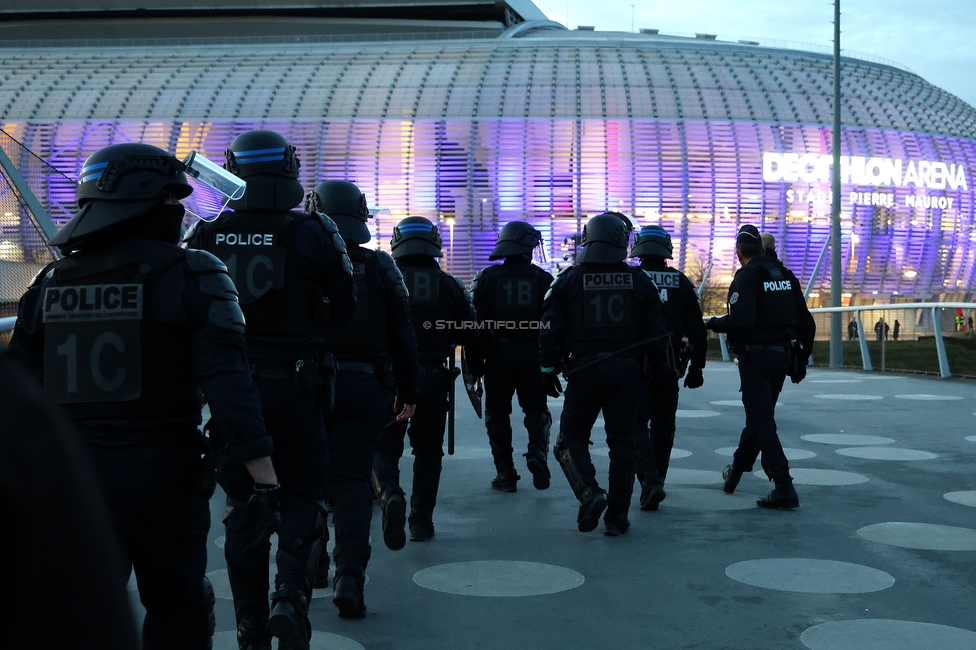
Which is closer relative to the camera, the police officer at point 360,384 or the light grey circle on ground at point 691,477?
the police officer at point 360,384

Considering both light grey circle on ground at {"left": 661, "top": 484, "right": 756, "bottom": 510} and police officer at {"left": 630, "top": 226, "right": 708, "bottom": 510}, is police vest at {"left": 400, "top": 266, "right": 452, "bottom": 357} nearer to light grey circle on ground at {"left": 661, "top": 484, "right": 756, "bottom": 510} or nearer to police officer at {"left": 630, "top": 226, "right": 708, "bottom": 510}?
police officer at {"left": 630, "top": 226, "right": 708, "bottom": 510}

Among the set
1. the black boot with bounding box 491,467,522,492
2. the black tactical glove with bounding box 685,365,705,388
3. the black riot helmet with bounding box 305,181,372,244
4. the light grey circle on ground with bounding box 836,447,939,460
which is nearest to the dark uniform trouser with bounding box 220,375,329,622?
the black riot helmet with bounding box 305,181,372,244

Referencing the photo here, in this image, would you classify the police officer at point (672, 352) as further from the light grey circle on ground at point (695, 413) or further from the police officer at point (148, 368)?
the light grey circle on ground at point (695, 413)

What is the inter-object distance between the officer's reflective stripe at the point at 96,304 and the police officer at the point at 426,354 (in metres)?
2.67

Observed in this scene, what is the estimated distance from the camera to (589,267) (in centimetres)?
617

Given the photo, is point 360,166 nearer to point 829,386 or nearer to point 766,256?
point 829,386

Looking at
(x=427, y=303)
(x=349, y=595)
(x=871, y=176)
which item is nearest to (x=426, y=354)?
(x=427, y=303)

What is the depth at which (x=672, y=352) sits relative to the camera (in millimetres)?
7195

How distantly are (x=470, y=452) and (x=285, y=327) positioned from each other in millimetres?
5431

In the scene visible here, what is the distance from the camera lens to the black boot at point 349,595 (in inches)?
166

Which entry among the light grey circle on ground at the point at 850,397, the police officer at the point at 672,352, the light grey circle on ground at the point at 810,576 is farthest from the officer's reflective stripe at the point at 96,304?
the light grey circle on ground at the point at 850,397

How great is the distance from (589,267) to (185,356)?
11.5 ft

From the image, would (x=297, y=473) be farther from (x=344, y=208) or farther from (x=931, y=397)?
(x=931, y=397)

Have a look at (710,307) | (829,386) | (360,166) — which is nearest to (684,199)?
(710,307)
